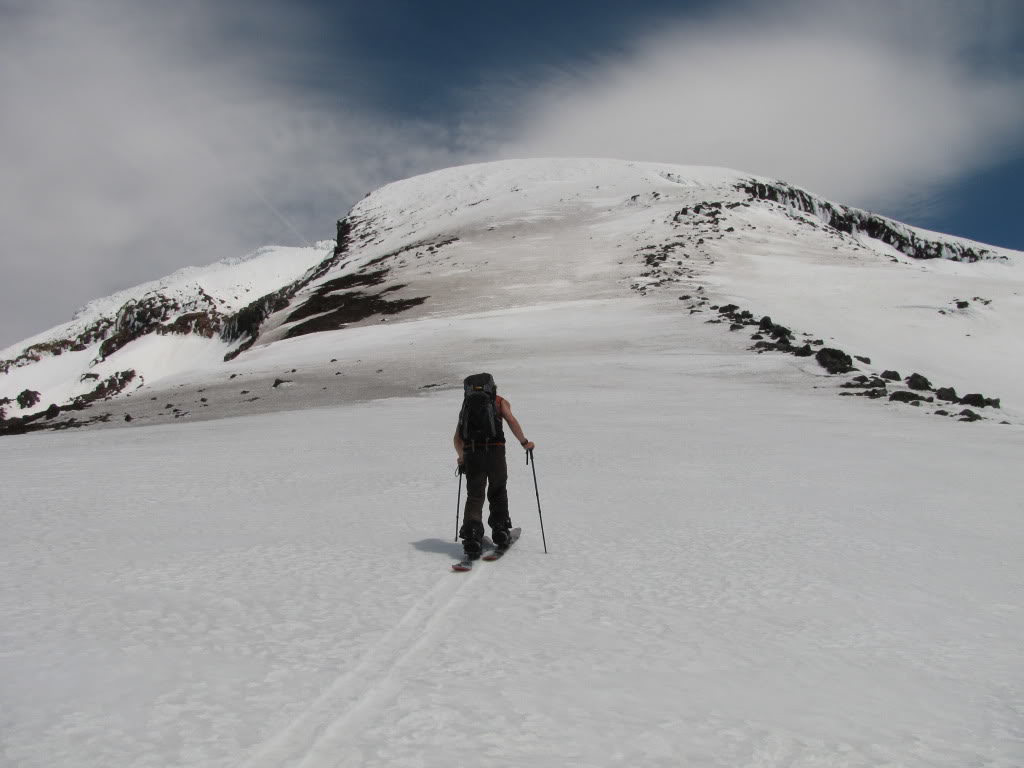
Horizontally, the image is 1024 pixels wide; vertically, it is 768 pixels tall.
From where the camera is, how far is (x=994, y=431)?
15.4 m

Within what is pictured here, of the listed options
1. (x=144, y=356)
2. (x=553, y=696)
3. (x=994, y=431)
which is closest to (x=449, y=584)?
(x=553, y=696)

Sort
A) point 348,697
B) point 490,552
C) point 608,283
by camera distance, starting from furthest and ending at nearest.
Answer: point 608,283 → point 490,552 → point 348,697

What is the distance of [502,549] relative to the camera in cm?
774

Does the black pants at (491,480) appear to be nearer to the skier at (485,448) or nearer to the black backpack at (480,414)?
the skier at (485,448)

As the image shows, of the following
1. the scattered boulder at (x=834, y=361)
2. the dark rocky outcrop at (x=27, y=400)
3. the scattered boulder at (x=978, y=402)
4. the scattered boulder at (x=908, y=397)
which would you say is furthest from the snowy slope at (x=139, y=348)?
the scattered boulder at (x=978, y=402)

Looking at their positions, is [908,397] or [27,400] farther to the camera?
[27,400]

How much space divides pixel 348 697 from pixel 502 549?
3675 mm

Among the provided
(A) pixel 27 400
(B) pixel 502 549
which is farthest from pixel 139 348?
(B) pixel 502 549

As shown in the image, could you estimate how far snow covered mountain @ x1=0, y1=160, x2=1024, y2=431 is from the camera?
1139 inches

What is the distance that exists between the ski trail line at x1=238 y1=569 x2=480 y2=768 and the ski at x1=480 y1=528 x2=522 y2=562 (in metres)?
1.61

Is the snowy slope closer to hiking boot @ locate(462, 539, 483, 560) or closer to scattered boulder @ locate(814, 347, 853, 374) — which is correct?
scattered boulder @ locate(814, 347, 853, 374)

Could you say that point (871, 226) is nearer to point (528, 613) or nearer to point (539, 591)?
point (539, 591)

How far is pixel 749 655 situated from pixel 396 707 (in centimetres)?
241

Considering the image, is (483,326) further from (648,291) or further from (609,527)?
(609,527)
